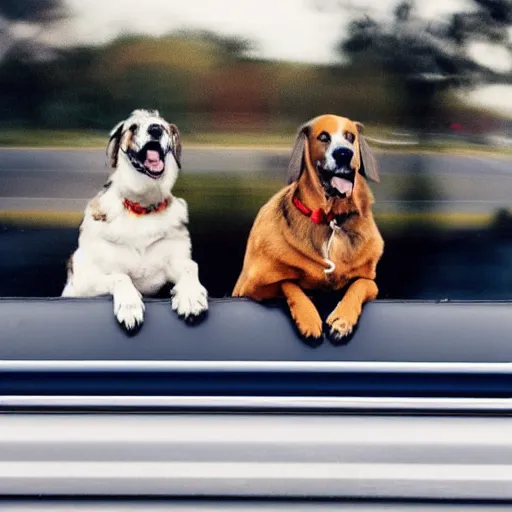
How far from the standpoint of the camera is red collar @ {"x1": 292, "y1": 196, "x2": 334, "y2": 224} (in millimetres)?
2414

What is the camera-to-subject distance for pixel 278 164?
2.51 metres

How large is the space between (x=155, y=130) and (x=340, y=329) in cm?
91

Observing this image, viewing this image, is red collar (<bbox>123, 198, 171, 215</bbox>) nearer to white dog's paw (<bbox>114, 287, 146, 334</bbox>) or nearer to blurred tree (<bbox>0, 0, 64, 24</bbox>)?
white dog's paw (<bbox>114, 287, 146, 334</bbox>)

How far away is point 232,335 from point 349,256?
1.91ft

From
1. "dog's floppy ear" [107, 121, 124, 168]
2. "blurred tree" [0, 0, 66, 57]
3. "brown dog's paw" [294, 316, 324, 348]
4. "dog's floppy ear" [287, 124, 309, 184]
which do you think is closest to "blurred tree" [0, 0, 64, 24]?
"blurred tree" [0, 0, 66, 57]

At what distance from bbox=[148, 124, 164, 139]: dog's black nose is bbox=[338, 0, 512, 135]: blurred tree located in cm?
64

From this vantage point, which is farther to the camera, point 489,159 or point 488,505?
point 489,159

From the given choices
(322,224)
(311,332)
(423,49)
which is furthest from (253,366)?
(423,49)

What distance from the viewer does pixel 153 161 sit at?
2.50 meters

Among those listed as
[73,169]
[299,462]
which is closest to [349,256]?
[299,462]

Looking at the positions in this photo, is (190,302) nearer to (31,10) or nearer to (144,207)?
(144,207)

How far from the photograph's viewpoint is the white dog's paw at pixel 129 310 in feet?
6.54

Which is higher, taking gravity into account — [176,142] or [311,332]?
[176,142]

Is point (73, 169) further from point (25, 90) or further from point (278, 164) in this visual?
point (278, 164)
